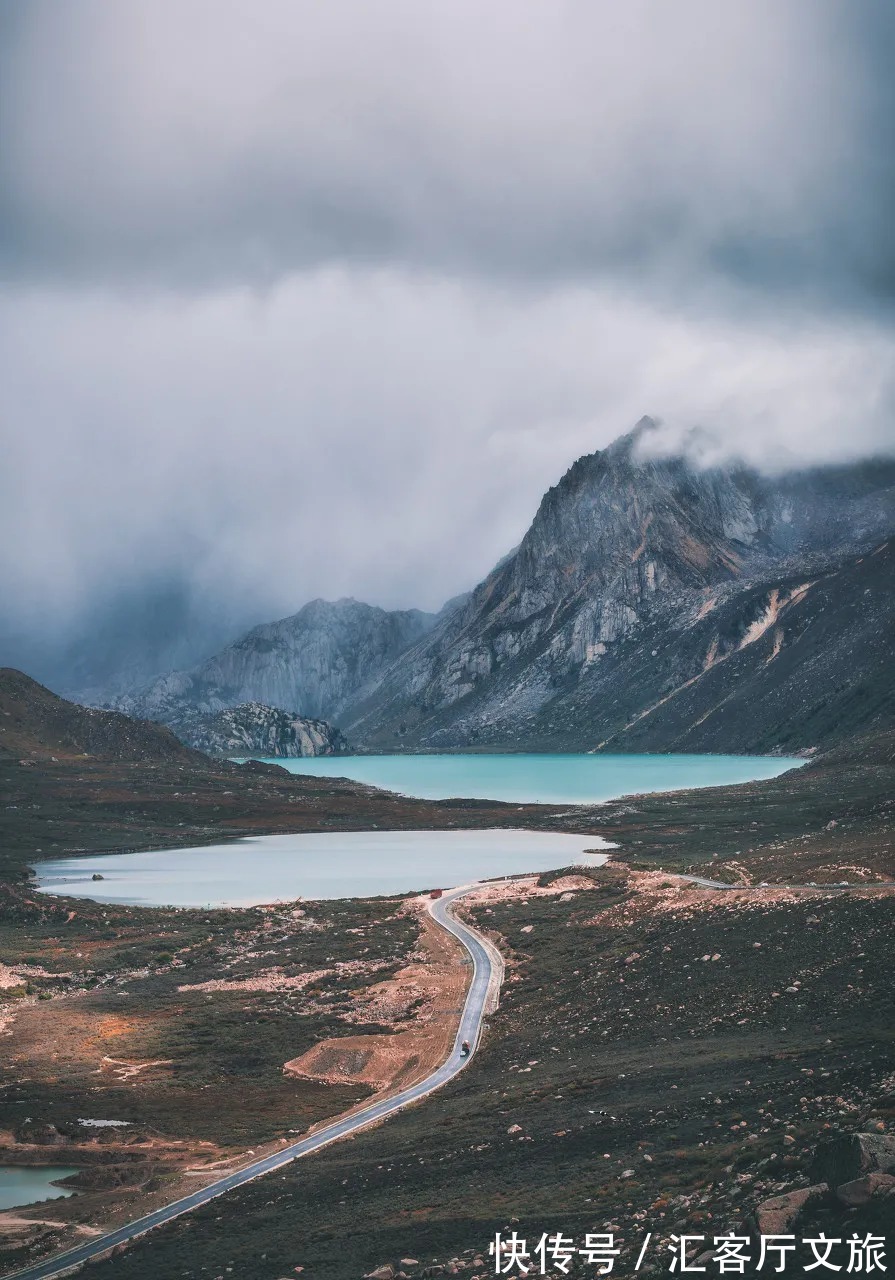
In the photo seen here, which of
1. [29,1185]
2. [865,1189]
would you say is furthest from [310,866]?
[865,1189]

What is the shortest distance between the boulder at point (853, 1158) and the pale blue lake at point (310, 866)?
9556cm

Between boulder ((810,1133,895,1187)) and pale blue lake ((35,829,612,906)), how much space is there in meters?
95.6

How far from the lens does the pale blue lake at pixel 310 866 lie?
411 ft

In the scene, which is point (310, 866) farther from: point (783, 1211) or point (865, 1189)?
point (865, 1189)

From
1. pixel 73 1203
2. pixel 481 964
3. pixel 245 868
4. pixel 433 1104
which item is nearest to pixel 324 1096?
pixel 433 1104

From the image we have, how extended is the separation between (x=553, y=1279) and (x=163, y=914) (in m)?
88.7

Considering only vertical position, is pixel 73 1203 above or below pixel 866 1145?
below

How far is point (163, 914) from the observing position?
108 meters

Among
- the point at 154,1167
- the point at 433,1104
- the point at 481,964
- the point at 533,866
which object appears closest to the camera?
the point at 154,1167

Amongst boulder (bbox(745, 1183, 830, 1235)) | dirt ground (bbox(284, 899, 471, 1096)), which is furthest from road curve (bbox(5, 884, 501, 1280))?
boulder (bbox(745, 1183, 830, 1235))

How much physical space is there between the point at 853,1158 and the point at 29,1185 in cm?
3136

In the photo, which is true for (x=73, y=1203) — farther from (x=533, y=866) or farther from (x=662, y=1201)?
(x=533, y=866)

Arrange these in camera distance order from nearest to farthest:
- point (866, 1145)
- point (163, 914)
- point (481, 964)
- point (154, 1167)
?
point (866, 1145)
point (154, 1167)
point (481, 964)
point (163, 914)

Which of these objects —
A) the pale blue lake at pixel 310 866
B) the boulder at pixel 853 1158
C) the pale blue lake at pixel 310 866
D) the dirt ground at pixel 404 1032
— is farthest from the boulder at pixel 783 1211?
the pale blue lake at pixel 310 866
